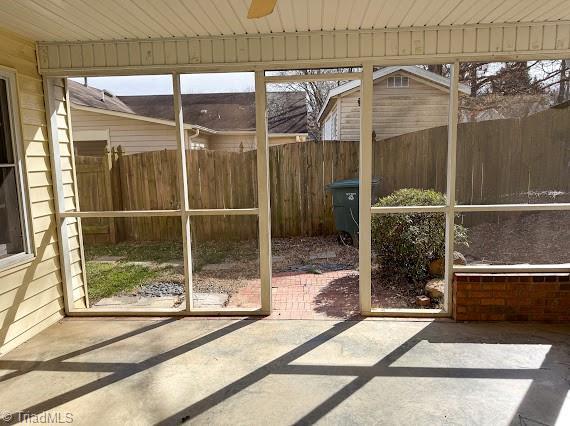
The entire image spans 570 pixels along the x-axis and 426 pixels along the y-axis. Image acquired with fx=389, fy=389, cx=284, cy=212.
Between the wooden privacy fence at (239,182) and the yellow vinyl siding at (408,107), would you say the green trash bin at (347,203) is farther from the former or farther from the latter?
the yellow vinyl siding at (408,107)

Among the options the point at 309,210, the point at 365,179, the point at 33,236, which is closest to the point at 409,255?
the point at 365,179

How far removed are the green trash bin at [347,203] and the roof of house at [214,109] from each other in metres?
4.65

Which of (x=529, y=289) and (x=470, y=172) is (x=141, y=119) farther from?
(x=529, y=289)

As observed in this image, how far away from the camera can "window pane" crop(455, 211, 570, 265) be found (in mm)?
4988

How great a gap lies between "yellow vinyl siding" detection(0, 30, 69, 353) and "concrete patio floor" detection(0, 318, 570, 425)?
187mm

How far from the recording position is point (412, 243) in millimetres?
4176

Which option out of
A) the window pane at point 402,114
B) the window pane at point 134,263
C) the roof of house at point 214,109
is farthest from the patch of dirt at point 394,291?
the roof of house at point 214,109

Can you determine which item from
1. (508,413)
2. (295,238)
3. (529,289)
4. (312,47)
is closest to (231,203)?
(295,238)

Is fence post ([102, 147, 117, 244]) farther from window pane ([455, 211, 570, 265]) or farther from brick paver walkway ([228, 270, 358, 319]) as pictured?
window pane ([455, 211, 570, 265])

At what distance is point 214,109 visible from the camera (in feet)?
36.8

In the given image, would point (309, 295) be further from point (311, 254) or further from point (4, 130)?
point (4, 130)

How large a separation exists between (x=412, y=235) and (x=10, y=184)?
376cm

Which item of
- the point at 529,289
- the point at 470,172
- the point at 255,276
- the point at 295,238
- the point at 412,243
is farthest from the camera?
the point at 295,238

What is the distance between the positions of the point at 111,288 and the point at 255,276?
1.75 m
